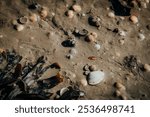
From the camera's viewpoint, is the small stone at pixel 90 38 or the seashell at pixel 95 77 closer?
the seashell at pixel 95 77

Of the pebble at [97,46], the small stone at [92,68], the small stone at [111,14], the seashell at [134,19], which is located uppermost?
the seashell at [134,19]

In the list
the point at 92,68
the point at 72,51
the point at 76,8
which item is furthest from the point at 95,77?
the point at 76,8

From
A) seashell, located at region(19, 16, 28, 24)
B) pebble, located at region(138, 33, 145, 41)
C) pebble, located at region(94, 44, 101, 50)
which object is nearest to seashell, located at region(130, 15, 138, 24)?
pebble, located at region(138, 33, 145, 41)

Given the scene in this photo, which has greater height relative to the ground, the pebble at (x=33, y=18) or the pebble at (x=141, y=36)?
the pebble at (x=141, y=36)

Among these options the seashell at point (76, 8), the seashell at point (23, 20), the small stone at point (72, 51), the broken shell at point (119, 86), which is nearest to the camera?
the broken shell at point (119, 86)

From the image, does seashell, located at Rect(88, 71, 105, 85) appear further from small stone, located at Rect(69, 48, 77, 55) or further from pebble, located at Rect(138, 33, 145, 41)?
pebble, located at Rect(138, 33, 145, 41)

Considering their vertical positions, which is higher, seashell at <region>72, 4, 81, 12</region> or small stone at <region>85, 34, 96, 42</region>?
seashell at <region>72, 4, 81, 12</region>

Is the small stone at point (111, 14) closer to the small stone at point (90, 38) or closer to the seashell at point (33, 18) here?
the small stone at point (90, 38)

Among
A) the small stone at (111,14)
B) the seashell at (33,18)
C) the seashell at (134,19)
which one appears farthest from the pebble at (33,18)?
the seashell at (134,19)
